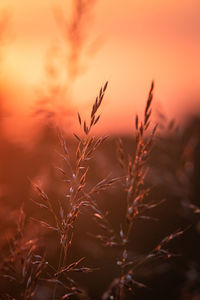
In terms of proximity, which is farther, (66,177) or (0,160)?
(0,160)

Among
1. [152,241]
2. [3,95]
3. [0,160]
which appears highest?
[3,95]

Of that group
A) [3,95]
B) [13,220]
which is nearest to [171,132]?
[13,220]

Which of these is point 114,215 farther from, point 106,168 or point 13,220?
point 13,220

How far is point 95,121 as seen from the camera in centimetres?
125

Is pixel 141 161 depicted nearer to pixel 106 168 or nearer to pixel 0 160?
pixel 106 168

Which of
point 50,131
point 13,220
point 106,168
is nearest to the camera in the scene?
point 13,220

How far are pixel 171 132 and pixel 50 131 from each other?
3.17ft

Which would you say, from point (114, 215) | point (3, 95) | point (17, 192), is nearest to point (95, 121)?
point (17, 192)

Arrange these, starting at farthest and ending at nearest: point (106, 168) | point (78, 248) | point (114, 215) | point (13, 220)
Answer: point (114, 215) → point (78, 248) → point (106, 168) → point (13, 220)

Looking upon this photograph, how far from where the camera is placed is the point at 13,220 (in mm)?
1943

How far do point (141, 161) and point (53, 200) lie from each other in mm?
1703

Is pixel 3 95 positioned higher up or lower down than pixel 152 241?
higher up

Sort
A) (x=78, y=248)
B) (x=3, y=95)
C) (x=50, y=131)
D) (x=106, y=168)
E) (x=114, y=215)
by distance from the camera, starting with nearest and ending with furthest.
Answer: (x=106, y=168) < (x=50, y=131) < (x=78, y=248) < (x=3, y=95) < (x=114, y=215)

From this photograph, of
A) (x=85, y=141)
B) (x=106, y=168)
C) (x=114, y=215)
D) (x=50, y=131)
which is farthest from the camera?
(x=114, y=215)
